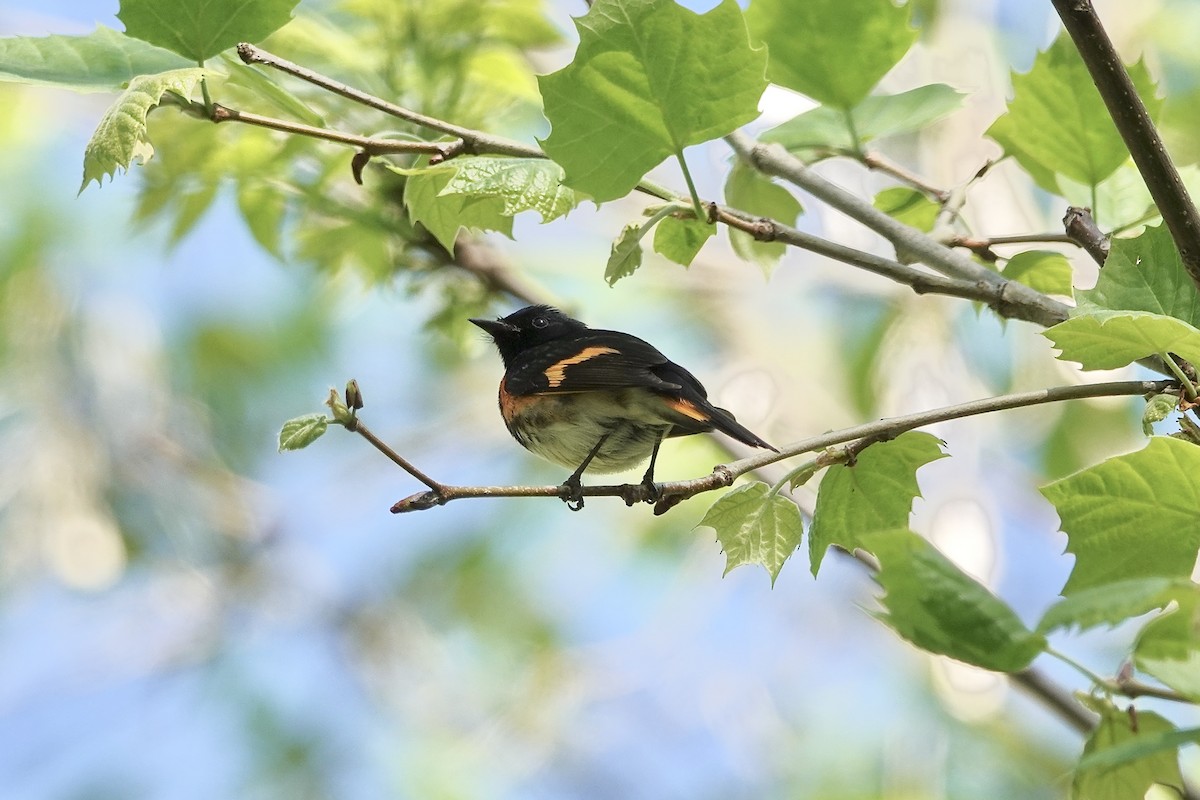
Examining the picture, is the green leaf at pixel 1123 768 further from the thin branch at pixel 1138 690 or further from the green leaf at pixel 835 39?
the green leaf at pixel 835 39

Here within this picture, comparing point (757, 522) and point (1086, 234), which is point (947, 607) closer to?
point (757, 522)

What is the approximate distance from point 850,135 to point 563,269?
2.47 meters

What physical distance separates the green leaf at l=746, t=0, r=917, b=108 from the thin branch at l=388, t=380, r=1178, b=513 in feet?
2.12

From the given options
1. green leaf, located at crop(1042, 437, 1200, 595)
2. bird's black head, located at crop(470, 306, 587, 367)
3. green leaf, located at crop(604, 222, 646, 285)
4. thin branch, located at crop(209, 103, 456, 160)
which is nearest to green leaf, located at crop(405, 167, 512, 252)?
thin branch, located at crop(209, 103, 456, 160)

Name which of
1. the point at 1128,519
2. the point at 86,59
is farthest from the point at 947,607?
the point at 86,59

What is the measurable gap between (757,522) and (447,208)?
596 millimetres

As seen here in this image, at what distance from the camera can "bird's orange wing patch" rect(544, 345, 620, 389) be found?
2258mm

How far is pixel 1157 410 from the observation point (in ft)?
4.02

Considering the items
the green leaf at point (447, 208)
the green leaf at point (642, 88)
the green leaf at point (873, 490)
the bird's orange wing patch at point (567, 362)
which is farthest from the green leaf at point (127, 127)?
the bird's orange wing patch at point (567, 362)

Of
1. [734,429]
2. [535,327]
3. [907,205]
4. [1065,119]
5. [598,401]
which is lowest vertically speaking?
[535,327]

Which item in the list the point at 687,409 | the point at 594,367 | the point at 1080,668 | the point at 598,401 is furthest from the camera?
the point at 598,401

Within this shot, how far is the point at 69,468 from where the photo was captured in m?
4.00

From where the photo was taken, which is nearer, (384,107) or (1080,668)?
(1080,668)

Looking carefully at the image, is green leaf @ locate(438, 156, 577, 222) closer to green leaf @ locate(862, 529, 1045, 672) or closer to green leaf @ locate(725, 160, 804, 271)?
green leaf @ locate(725, 160, 804, 271)
